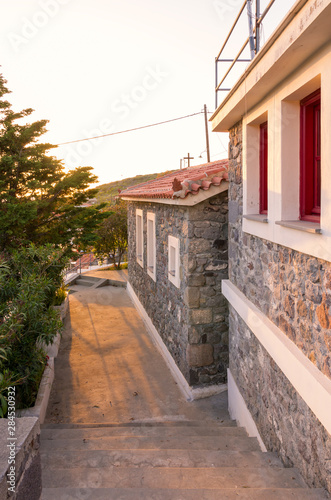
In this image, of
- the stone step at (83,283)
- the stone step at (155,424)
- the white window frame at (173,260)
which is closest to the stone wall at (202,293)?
the white window frame at (173,260)

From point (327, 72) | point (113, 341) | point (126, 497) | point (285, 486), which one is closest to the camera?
point (327, 72)

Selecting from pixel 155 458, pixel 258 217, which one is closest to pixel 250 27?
pixel 258 217

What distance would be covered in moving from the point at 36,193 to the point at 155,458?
864cm

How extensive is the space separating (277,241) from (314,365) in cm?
105

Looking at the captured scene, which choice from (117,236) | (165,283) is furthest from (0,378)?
(117,236)

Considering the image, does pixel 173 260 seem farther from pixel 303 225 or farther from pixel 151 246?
pixel 303 225

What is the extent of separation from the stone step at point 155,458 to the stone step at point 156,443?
11.3 inches

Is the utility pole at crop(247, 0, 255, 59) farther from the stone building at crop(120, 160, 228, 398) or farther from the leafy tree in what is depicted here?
the leafy tree

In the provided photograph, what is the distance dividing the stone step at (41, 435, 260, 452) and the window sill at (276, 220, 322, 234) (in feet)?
7.77

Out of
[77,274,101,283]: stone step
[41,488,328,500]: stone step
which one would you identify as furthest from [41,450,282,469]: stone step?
[77,274,101,283]: stone step

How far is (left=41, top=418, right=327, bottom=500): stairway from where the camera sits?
2705 mm

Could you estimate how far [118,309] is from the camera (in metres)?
11.6

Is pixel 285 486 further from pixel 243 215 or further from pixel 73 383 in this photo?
pixel 73 383

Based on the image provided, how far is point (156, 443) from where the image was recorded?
4227mm
